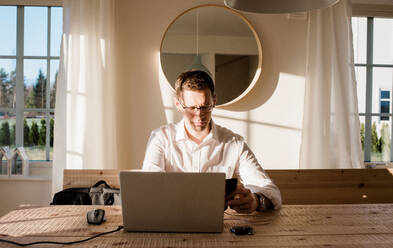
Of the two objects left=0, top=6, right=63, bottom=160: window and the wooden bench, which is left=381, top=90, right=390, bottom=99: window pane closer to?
the wooden bench

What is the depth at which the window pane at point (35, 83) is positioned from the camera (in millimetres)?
3213

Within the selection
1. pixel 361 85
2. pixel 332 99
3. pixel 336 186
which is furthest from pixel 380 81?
pixel 336 186

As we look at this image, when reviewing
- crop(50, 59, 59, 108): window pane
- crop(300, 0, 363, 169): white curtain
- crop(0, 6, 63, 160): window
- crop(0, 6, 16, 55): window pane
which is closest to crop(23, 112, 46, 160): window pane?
crop(0, 6, 63, 160): window

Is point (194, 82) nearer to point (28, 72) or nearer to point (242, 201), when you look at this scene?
point (242, 201)

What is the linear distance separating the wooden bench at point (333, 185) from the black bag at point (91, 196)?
0.06m

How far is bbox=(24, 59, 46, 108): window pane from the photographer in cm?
321

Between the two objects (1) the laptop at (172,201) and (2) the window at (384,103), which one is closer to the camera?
(1) the laptop at (172,201)

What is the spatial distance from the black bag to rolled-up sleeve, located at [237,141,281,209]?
2.18 ft

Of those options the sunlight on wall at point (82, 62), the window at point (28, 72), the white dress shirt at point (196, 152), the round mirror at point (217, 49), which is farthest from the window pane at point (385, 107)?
the window at point (28, 72)

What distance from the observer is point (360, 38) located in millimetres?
3381

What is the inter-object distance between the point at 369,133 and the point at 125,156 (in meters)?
2.06

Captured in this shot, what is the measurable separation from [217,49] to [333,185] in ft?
4.54

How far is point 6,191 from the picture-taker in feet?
10.1

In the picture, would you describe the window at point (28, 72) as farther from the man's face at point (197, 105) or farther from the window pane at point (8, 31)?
the man's face at point (197, 105)
